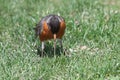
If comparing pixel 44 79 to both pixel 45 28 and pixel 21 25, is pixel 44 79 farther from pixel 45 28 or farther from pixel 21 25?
pixel 21 25

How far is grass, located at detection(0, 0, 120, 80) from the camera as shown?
22.2 feet

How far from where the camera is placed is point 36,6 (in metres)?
10.4

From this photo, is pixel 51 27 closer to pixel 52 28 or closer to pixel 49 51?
pixel 52 28

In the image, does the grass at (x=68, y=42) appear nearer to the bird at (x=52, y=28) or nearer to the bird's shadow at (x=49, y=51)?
A: the bird's shadow at (x=49, y=51)

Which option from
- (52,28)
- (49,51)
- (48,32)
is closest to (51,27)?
(52,28)

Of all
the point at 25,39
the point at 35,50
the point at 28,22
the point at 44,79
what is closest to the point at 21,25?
the point at 28,22

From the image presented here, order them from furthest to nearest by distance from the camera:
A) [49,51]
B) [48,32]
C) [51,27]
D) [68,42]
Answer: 1. [68,42]
2. [49,51]
3. [48,32]
4. [51,27]

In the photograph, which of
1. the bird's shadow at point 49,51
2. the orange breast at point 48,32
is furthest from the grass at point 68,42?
the orange breast at point 48,32

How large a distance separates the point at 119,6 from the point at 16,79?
427 cm

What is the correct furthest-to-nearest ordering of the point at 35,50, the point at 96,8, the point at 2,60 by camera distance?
the point at 96,8 < the point at 35,50 < the point at 2,60

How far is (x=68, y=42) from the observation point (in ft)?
27.5

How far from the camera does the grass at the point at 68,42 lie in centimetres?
678

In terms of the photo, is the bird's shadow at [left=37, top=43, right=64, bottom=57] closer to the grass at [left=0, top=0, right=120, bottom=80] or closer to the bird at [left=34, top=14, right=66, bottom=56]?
the grass at [left=0, top=0, right=120, bottom=80]

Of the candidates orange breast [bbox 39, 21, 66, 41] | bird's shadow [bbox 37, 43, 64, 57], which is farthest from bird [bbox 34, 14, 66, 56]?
bird's shadow [bbox 37, 43, 64, 57]
